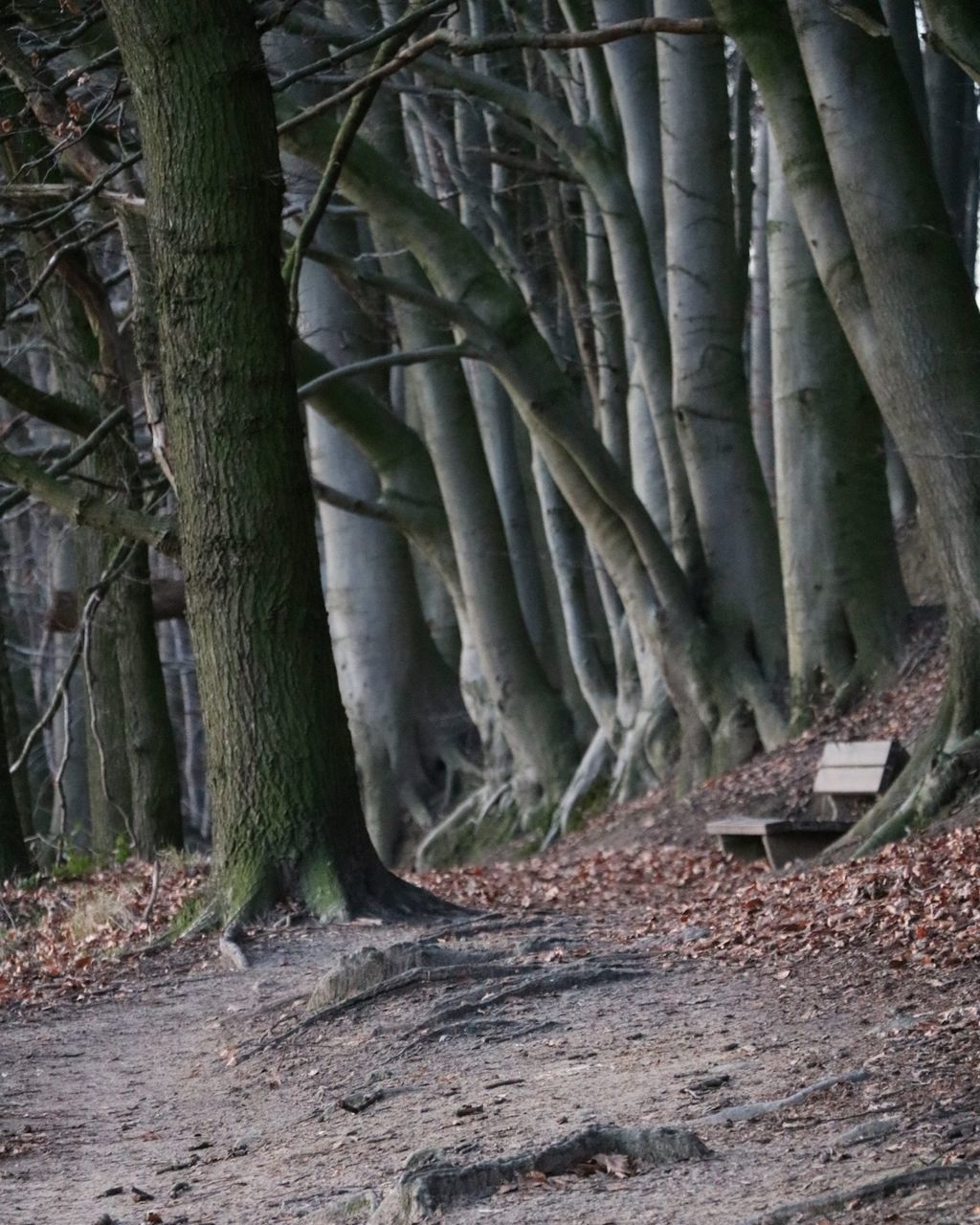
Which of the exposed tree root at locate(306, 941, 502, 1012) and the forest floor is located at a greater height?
the exposed tree root at locate(306, 941, 502, 1012)

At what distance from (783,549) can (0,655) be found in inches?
300

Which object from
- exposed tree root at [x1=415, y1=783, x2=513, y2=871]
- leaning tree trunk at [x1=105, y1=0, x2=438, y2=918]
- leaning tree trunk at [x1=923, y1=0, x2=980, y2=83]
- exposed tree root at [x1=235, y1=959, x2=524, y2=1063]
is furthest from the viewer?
exposed tree root at [x1=415, y1=783, x2=513, y2=871]

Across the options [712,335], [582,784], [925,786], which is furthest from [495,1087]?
[582,784]

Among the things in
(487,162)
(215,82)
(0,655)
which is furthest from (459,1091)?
(487,162)

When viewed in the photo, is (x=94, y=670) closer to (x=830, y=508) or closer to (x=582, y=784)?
(x=582, y=784)

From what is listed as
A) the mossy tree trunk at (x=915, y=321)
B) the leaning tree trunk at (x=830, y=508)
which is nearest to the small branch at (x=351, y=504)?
the leaning tree trunk at (x=830, y=508)

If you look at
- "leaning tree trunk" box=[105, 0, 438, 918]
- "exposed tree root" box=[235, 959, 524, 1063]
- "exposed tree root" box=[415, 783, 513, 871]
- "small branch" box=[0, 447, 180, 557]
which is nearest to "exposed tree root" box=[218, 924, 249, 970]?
"leaning tree trunk" box=[105, 0, 438, 918]

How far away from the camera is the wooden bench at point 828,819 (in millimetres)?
10508

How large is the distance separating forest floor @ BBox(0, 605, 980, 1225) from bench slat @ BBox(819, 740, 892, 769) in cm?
147

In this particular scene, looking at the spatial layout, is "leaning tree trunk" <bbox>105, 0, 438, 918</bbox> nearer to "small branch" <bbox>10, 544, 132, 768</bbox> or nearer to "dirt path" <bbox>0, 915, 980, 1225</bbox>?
"dirt path" <bbox>0, 915, 980, 1225</bbox>

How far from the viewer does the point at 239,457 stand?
27.7 ft

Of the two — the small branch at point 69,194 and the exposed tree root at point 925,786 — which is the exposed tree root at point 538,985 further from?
the small branch at point 69,194

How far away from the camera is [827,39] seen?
28.9 feet

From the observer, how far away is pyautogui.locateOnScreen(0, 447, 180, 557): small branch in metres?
9.38
